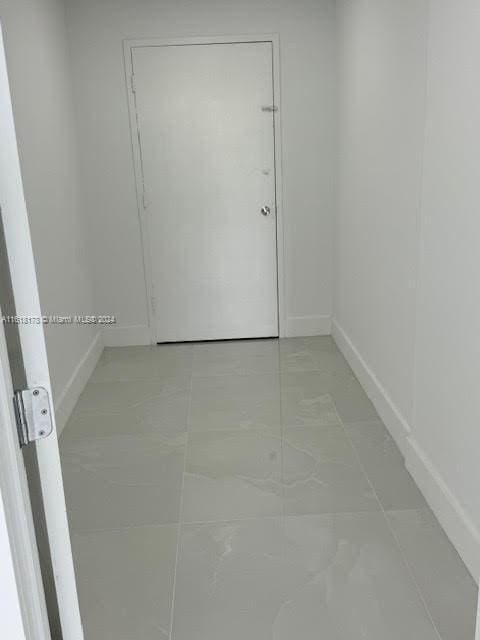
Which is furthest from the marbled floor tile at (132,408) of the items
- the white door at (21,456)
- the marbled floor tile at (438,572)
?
the white door at (21,456)

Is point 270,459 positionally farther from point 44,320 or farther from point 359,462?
point 44,320

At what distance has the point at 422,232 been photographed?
2.36m

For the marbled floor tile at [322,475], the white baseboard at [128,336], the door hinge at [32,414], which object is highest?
the door hinge at [32,414]

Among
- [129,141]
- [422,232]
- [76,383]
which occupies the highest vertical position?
[129,141]

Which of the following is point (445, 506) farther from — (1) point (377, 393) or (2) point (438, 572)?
(1) point (377, 393)

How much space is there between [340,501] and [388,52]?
6.84ft

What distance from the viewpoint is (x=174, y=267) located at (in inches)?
173

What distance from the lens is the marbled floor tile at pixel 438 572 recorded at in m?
1.74

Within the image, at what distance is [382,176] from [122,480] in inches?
77.3

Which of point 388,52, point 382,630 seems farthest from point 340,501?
point 388,52

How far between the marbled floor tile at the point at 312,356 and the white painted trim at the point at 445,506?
132 cm

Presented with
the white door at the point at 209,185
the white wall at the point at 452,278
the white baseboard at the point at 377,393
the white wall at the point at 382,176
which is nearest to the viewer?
the white wall at the point at 452,278

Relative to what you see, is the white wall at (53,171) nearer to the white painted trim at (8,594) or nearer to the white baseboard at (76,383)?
the white baseboard at (76,383)

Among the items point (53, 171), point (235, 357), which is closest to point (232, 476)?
point (235, 357)
